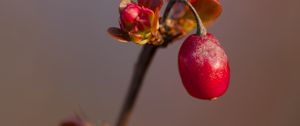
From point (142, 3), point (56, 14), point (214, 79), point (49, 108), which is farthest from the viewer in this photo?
point (56, 14)

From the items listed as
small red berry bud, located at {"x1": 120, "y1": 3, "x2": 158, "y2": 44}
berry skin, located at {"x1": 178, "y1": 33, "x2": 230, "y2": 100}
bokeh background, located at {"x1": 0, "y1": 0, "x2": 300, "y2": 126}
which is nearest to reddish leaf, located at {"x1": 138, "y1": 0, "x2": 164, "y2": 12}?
small red berry bud, located at {"x1": 120, "y1": 3, "x2": 158, "y2": 44}

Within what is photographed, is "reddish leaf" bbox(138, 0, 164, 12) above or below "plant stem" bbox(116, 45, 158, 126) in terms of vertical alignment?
above

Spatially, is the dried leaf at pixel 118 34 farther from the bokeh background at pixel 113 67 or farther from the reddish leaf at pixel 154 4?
the bokeh background at pixel 113 67

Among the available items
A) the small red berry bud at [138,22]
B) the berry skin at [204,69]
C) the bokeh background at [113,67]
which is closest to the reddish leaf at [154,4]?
the small red berry bud at [138,22]

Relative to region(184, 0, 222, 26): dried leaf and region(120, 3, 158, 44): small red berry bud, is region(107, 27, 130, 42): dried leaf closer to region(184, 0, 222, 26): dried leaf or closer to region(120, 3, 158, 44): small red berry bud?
region(120, 3, 158, 44): small red berry bud

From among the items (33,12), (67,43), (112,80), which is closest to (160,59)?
(112,80)

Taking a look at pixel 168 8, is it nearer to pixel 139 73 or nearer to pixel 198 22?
pixel 198 22

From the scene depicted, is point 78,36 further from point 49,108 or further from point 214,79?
point 214,79
